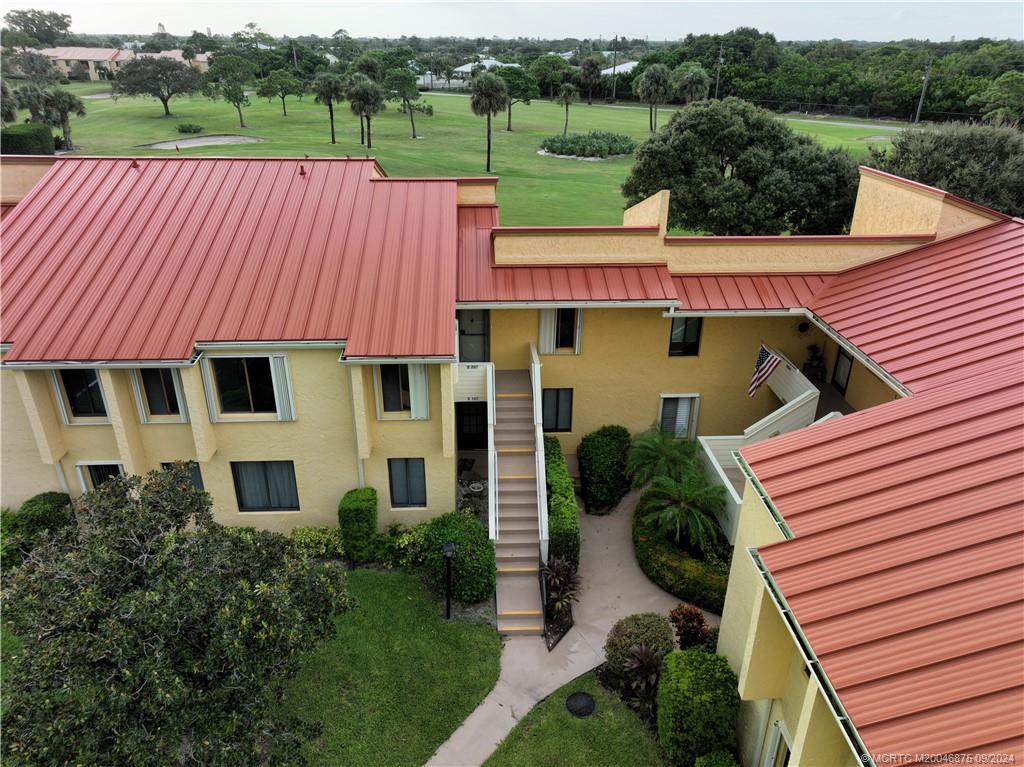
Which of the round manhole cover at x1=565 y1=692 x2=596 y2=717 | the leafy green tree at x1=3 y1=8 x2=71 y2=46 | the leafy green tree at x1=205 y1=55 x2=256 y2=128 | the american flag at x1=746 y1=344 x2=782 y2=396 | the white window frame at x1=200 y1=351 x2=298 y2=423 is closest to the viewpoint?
the round manhole cover at x1=565 y1=692 x2=596 y2=717

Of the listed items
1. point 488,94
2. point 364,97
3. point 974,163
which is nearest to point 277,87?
point 364,97

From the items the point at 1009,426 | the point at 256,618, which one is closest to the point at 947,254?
the point at 1009,426

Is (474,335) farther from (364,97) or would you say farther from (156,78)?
(156,78)

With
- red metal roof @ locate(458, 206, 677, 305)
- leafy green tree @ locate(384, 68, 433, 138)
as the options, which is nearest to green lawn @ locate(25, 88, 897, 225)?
leafy green tree @ locate(384, 68, 433, 138)

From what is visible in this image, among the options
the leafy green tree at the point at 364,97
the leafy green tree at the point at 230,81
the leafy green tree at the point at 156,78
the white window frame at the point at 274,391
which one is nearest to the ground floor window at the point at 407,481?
the white window frame at the point at 274,391

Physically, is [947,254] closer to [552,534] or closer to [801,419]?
[801,419]

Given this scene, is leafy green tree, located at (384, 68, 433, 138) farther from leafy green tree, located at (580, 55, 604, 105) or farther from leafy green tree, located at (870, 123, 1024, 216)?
leafy green tree, located at (870, 123, 1024, 216)
